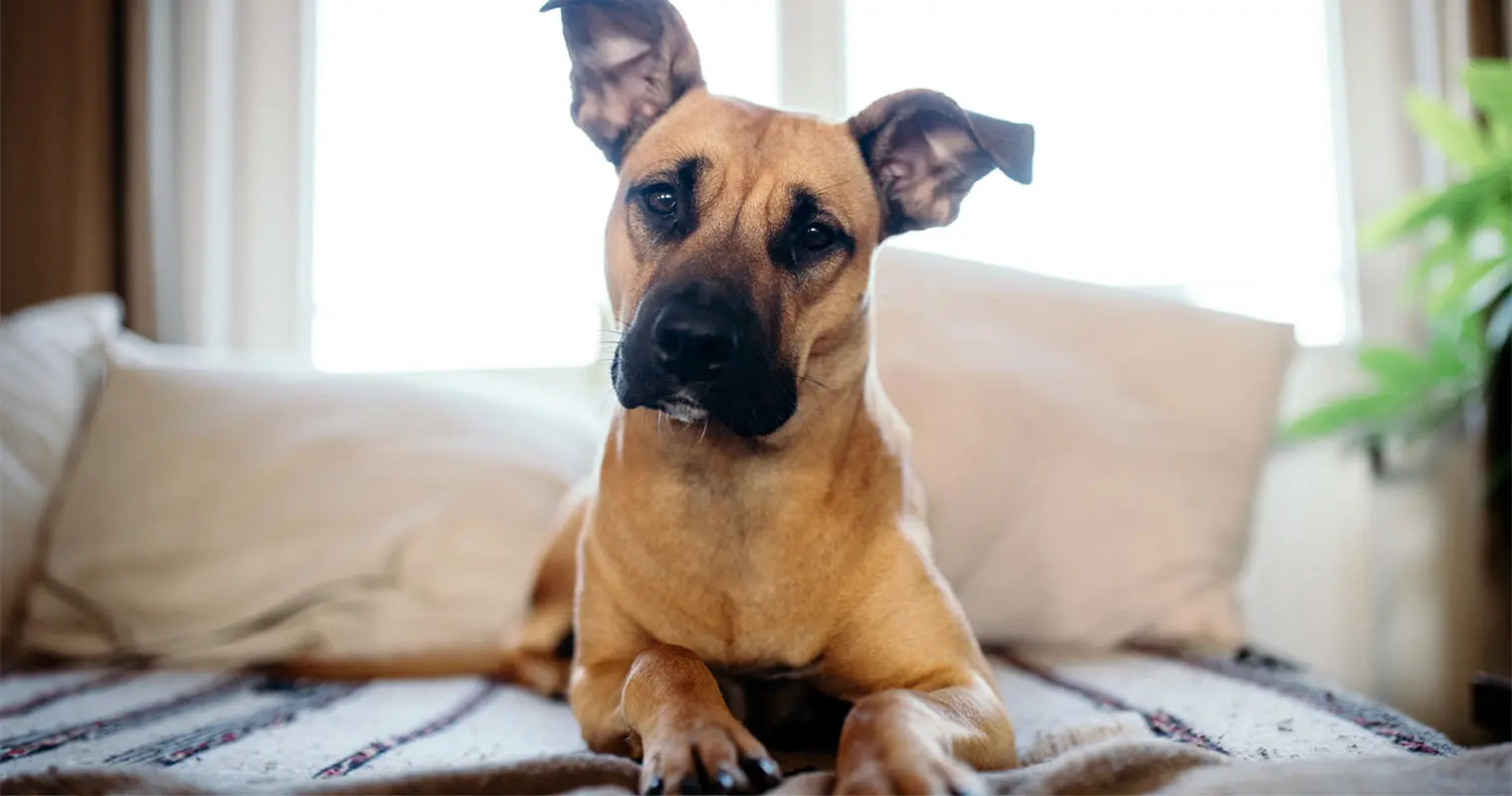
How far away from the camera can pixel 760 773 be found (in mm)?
932

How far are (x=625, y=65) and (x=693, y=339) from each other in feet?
1.70

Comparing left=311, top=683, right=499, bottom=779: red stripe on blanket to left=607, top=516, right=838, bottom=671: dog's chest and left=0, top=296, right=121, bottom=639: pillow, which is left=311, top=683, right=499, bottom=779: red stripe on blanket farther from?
left=0, top=296, right=121, bottom=639: pillow

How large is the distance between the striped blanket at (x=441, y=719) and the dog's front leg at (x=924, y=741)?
0.12 meters

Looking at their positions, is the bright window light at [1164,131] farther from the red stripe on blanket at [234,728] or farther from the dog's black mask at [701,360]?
the red stripe on blanket at [234,728]

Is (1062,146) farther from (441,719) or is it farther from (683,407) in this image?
(441,719)

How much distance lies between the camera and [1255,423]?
2.07 metres

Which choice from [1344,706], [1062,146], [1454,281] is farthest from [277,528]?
[1454,281]

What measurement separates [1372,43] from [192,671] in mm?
3277

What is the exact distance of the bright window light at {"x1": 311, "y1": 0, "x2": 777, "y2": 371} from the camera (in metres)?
3.08

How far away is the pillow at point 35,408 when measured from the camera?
6.74ft

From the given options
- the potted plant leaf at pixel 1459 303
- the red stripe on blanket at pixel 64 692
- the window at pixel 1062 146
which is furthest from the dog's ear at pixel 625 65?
the potted plant leaf at pixel 1459 303

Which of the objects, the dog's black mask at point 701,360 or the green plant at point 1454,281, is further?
the green plant at point 1454,281

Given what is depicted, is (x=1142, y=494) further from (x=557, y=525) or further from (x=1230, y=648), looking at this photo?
(x=557, y=525)

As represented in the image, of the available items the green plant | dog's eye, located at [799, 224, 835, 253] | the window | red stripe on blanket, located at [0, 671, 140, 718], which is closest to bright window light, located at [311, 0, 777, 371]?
the window
